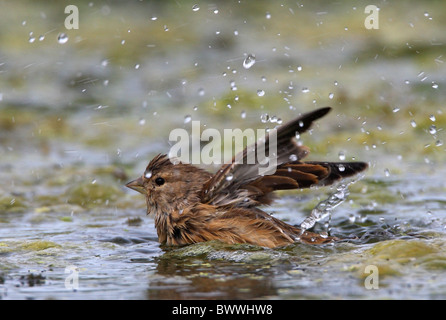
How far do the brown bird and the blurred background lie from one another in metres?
0.18

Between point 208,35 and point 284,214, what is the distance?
854cm

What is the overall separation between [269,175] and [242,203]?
0.37 m

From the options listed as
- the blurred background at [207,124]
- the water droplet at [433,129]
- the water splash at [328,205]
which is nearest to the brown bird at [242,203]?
the blurred background at [207,124]

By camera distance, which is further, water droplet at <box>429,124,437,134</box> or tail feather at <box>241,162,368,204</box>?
water droplet at <box>429,124,437,134</box>

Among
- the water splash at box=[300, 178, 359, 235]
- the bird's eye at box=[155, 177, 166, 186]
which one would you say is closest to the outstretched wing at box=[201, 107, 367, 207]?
the bird's eye at box=[155, 177, 166, 186]

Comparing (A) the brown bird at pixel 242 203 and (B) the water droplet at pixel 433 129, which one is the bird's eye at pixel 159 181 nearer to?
(A) the brown bird at pixel 242 203

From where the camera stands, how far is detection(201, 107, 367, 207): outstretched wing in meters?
5.49

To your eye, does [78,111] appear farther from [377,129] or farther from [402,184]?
[402,184]

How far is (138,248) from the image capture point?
20.0ft

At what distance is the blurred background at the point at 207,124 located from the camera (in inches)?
202

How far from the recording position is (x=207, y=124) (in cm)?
1062

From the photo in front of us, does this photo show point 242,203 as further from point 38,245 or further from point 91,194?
point 91,194

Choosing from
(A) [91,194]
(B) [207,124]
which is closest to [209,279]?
(A) [91,194]

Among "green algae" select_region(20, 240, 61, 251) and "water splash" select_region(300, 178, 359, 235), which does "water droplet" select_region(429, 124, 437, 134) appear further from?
"green algae" select_region(20, 240, 61, 251)
